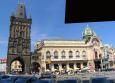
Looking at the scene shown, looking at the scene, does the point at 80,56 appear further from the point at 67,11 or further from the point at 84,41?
the point at 67,11

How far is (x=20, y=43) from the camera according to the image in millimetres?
99938

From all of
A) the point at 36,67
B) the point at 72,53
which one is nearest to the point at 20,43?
the point at 36,67

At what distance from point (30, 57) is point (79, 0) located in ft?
304

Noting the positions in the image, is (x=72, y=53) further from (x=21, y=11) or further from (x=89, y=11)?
(x=89, y=11)

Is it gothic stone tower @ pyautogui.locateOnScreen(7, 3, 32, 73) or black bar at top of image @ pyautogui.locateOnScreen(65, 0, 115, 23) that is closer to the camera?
black bar at top of image @ pyautogui.locateOnScreen(65, 0, 115, 23)

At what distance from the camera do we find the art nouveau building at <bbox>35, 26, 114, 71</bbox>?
3910 inches

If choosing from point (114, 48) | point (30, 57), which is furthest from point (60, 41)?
point (114, 48)

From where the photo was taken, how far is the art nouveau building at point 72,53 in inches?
3910

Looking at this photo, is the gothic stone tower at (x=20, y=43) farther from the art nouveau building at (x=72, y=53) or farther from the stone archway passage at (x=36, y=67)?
the art nouveau building at (x=72, y=53)

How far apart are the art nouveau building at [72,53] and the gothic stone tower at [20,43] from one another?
486 cm

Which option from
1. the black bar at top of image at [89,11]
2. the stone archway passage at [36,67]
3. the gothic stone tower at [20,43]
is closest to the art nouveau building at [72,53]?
the stone archway passage at [36,67]

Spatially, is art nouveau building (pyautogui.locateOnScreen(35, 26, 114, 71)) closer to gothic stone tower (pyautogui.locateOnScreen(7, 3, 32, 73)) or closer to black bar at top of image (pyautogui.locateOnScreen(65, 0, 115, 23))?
gothic stone tower (pyautogui.locateOnScreen(7, 3, 32, 73))

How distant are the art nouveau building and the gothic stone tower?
4.86 meters

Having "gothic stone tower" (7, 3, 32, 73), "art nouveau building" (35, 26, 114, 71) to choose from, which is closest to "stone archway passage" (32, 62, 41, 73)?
"art nouveau building" (35, 26, 114, 71)
